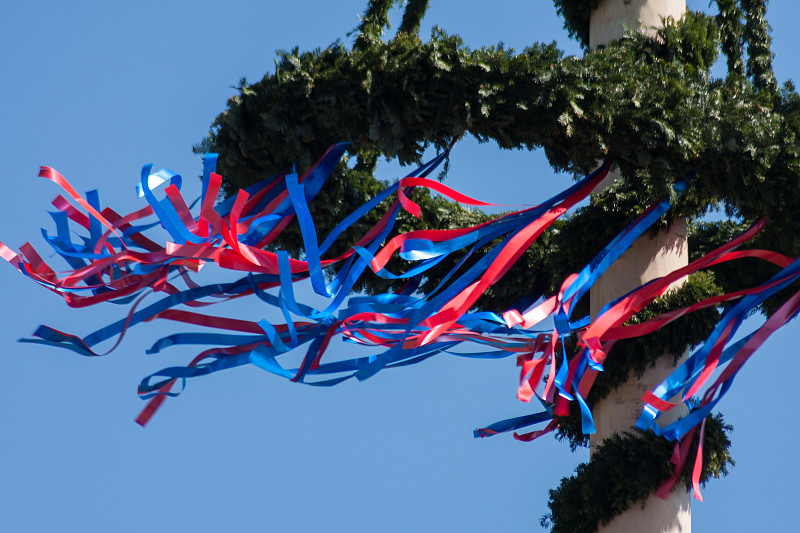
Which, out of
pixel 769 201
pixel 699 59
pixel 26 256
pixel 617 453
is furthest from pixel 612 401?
pixel 26 256

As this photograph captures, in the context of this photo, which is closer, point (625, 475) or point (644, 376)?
point (625, 475)

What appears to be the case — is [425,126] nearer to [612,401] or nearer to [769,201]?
[769,201]

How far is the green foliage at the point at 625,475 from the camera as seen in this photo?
5.42 meters

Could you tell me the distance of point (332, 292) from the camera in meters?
4.70

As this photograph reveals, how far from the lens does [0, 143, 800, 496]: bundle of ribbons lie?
4.48 m

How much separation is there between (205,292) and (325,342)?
643 mm

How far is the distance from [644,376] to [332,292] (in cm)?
218

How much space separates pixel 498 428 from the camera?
560 centimetres

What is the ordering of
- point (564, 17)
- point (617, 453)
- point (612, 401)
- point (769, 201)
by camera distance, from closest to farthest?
point (769, 201)
point (617, 453)
point (612, 401)
point (564, 17)

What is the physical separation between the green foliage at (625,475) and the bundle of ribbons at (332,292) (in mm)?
163

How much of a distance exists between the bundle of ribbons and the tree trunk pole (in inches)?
18.0

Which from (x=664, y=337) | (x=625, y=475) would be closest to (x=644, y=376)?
(x=664, y=337)

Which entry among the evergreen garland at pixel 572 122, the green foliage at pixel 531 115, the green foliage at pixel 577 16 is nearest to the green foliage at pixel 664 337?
the evergreen garland at pixel 572 122

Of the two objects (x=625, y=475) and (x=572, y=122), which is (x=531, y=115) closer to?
(x=572, y=122)
